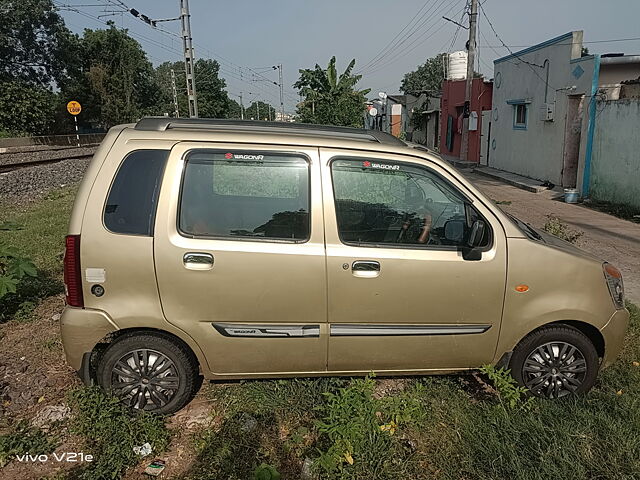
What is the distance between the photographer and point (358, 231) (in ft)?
11.0

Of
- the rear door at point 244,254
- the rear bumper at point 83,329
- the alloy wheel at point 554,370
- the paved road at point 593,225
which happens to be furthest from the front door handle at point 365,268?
the paved road at point 593,225

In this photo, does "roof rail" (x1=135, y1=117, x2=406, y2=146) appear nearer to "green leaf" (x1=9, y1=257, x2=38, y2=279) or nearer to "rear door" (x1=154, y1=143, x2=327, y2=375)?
"rear door" (x1=154, y1=143, x2=327, y2=375)

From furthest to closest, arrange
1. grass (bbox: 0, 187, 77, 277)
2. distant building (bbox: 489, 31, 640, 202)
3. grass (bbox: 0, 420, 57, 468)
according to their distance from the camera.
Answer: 1. distant building (bbox: 489, 31, 640, 202)
2. grass (bbox: 0, 187, 77, 277)
3. grass (bbox: 0, 420, 57, 468)

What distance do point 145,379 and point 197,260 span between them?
907 mm

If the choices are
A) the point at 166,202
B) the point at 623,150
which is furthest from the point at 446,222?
the point at 623,150

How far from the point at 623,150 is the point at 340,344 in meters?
11.8

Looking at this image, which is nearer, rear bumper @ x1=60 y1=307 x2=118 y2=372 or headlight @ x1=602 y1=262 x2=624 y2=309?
rear bumper @ x1=60 y1=307 x2=118 y2=372

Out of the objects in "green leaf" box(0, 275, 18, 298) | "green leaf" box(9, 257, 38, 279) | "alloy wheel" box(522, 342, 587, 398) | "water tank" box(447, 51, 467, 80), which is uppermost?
"water tank" box(447, 51, 467, 80)

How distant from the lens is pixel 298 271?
3238 mm

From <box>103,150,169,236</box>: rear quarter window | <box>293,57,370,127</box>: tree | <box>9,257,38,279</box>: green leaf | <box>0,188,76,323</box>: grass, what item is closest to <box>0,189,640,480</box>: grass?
<box>103,150,169,236</box>: rear quarter window

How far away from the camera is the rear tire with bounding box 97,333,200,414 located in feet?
10.9

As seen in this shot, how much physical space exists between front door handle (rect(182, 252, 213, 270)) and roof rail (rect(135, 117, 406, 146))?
889 mm

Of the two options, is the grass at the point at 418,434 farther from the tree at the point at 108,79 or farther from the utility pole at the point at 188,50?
the tree at the point at 108,79

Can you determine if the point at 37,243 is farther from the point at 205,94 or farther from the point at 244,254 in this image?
the point at 205,94
